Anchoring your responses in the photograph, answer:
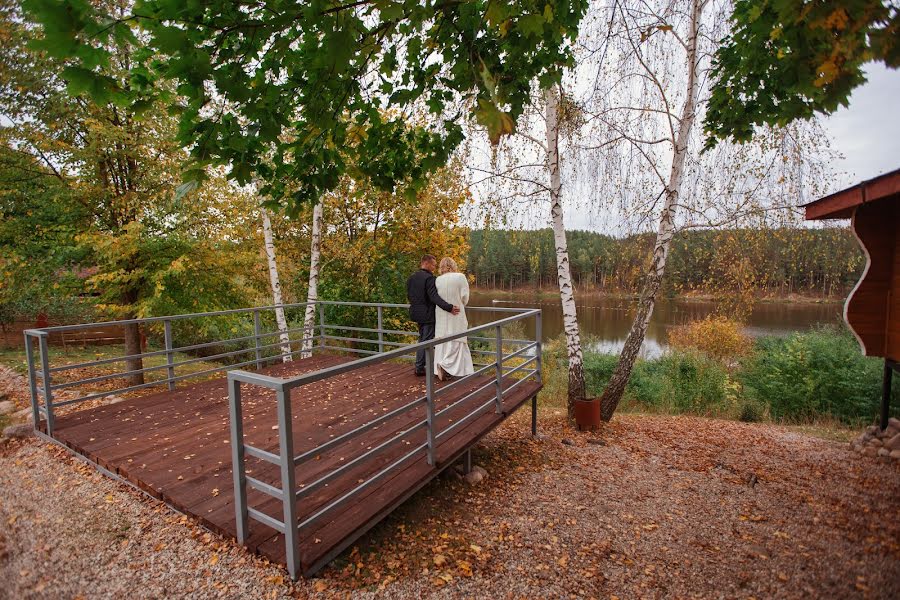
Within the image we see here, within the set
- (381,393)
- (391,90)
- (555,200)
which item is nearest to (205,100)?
(391,90)

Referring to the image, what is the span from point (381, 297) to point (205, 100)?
362 inches

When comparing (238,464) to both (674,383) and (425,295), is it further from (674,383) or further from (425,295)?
(674,383)

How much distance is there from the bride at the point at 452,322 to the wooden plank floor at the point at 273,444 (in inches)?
11.5

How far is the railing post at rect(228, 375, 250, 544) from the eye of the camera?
106 inches

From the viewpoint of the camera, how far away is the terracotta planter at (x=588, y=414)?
647cm

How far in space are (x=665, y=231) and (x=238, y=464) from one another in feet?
19.6

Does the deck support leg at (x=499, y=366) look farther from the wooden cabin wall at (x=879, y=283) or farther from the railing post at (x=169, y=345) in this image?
the railing post at (x=169, y=345)

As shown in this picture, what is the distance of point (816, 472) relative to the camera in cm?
483

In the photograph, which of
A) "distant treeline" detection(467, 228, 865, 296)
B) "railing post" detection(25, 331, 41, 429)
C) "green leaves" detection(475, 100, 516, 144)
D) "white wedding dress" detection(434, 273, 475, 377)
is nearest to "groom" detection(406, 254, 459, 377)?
"white wedding dress" detection(434, 273, 475, 377)

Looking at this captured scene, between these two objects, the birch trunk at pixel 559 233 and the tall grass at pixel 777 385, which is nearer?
the birch trunk at pixel 559 233

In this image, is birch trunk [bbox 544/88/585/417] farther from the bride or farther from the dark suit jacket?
the dark suit jacket

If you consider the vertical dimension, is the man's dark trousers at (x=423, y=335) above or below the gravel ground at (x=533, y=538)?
above

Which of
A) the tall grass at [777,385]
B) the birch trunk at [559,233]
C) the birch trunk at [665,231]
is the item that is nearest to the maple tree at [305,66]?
the birch trunk at [559,233]

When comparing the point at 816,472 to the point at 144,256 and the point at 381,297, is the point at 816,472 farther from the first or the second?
the point at 144,256
